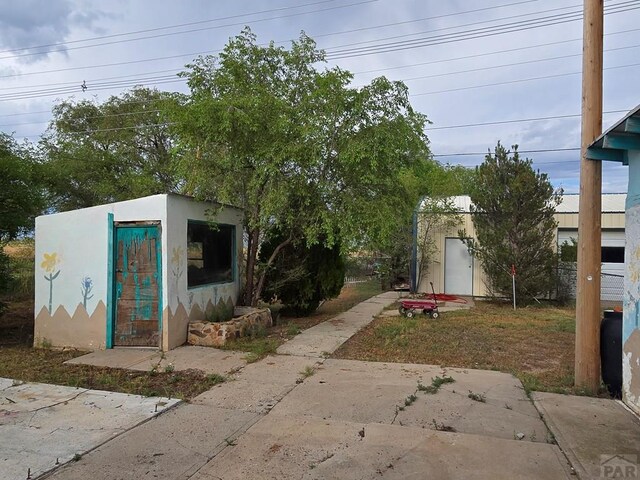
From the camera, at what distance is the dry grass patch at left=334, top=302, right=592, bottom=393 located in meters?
6.64

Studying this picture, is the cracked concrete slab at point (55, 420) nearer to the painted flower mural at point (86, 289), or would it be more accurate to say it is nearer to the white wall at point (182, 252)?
the painted flower mural at point (86, 289)

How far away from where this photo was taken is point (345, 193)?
9.06 meters

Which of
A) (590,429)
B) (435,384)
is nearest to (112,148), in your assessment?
(435,384)

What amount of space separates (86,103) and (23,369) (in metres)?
17.7

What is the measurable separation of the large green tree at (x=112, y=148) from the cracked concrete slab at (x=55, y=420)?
10610 mm

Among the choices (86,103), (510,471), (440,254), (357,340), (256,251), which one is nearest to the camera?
(510,471)

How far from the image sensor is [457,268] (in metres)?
17.0

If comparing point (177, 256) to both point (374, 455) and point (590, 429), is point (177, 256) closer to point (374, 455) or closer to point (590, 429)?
point (374, 455)

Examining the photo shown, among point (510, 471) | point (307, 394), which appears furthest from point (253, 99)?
point (510, 471)

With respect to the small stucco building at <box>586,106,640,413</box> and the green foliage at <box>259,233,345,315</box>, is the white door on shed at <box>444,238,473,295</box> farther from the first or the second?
the small stucco building at <box>586,106,640,413</box>

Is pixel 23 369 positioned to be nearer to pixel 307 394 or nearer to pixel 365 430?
pixel 307 394

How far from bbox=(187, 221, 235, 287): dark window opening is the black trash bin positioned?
641cm

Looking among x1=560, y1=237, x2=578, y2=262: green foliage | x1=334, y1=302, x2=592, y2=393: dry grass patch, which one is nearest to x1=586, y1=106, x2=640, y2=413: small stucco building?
x1=334, y1=302, x2=592, y2=393: dry grass patch

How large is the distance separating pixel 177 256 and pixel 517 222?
9.96 m
